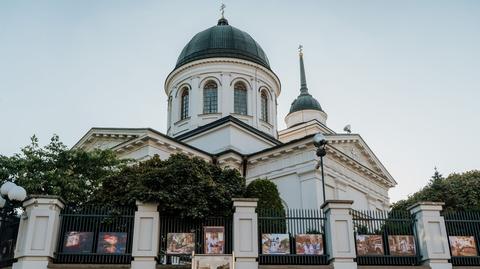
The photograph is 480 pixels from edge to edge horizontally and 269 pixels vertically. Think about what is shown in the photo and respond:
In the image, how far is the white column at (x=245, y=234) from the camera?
1187 centimetres

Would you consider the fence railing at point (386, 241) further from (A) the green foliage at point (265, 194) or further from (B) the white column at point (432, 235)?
(A) the green foliage at point (265, 194)

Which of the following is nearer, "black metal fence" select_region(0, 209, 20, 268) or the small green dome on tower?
"black metal fence" select_region(0, 209, 20, 268)

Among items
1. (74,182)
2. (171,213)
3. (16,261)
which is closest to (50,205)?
(16,261)

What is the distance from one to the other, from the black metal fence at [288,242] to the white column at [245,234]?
1.03 feet

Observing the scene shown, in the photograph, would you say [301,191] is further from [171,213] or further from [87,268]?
[87,268]

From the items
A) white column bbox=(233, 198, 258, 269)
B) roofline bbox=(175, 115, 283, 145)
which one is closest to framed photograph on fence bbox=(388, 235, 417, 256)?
white column bbox=(233, 198, 258, 269)

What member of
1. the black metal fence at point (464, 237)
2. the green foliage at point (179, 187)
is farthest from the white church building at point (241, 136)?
the black metal fence at point (464, 237)

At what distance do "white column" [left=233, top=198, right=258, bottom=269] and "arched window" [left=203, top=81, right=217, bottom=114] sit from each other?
17146 mm

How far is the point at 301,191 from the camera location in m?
22.8

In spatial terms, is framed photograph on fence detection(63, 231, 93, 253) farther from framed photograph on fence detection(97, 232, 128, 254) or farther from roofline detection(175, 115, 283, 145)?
roofline detection(175, 115, 283, 145)

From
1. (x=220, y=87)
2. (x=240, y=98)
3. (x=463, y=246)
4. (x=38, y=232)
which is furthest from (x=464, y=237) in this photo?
(x=220, y=87)

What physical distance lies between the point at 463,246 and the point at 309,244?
4390mm

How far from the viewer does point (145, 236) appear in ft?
39.8

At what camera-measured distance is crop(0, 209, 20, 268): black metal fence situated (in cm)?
1236
